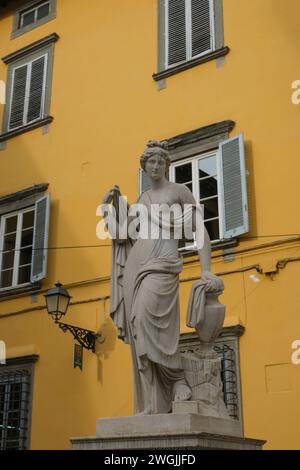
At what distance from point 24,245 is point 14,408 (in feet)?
9.06

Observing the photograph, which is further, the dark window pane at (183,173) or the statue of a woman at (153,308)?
the dark window pane at (183,173)

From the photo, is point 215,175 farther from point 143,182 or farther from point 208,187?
point 143,182

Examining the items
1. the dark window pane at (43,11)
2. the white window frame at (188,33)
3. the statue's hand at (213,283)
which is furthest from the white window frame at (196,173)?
the dark window pane at (43,11)

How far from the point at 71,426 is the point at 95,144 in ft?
14.8

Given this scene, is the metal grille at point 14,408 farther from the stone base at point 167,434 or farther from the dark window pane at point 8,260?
the stone base at point 167,434

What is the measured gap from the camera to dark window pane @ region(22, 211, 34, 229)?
1155 centimetres

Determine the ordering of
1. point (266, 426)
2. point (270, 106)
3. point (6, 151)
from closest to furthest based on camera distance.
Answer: point (266, 426) < point (270, 106) < point (6, 151)

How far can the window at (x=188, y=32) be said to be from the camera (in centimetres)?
1030

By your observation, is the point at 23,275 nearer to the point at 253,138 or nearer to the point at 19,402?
the point at 19,402

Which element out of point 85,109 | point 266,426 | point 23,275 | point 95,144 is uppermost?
Answer: point 85,109

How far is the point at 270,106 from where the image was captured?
919 cm

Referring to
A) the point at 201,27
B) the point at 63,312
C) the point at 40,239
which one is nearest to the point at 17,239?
the point at 40,239

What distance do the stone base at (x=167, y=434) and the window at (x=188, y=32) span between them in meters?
6.92

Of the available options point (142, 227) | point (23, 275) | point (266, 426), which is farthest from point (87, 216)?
point (142, 227)
